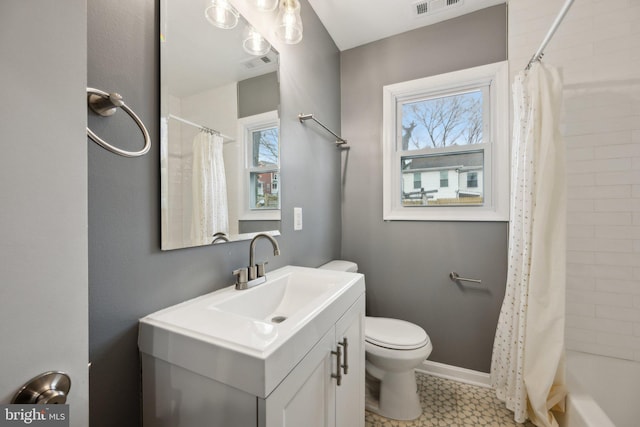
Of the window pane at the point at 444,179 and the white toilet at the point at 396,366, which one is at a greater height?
the window pane at the point at 444,179

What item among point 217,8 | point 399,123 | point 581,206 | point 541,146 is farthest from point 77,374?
point 581,206

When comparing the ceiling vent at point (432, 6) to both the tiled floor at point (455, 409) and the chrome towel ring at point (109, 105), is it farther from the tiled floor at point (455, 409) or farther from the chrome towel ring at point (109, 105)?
the tiled floor at point (455, 409)

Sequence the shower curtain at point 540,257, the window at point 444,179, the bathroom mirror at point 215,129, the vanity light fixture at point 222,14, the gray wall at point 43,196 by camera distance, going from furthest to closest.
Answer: the window at point 444,179 → the shower curtain at point 540,257 → the vanity light fixture at point 222,14 → the bathroom mirror at point 215,129 → the gray wall at point 43,196

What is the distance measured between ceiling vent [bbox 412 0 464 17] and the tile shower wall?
1.48 ft

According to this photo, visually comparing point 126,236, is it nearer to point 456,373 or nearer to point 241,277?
point 241,277

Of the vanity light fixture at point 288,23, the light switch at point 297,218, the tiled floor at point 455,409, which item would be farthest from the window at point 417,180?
the tiled floor at point 455,409

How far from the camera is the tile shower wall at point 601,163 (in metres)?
1.45

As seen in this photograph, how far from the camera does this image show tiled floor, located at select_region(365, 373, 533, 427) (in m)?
1.40

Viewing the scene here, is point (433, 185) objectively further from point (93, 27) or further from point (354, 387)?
point (93, 27)

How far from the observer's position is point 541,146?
1349 millimetres

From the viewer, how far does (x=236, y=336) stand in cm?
61

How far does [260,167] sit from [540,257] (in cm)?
154

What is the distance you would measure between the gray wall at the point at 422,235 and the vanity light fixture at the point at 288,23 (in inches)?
38.2

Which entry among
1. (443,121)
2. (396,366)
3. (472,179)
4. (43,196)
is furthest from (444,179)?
(43,196)
